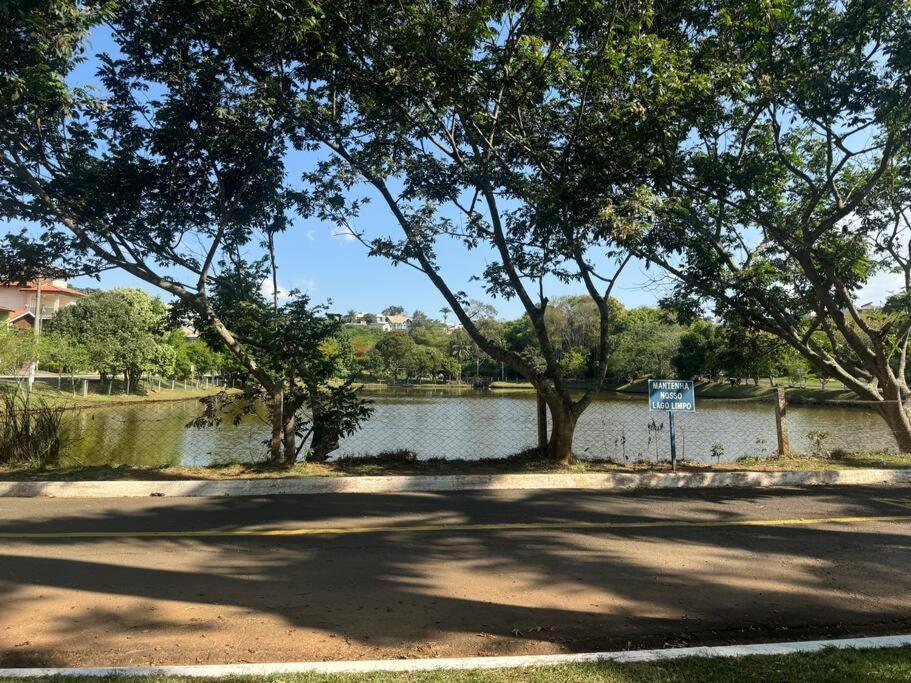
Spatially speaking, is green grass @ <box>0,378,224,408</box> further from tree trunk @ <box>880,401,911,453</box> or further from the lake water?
tree trunk @ <box>880,401,911,453</box>

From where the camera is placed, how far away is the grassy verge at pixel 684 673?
10.3 feet

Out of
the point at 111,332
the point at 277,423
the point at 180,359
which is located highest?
the point at 111,332

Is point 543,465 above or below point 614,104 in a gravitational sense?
below

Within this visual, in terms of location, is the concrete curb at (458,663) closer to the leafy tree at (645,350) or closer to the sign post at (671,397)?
A: the sign post at (671,397)

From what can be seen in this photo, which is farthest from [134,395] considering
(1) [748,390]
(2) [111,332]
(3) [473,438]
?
(1) [748,390]

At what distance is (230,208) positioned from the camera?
10.3 m

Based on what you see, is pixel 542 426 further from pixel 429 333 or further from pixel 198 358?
pixel 429 333

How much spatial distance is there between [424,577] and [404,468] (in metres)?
5.17

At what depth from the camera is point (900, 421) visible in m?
12.4

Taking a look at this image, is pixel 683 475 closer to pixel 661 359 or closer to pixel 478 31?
pixel 478 31

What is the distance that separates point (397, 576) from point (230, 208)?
7.63 meters

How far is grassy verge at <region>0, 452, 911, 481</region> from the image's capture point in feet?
30.2

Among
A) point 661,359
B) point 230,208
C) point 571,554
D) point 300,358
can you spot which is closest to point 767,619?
point 571,554

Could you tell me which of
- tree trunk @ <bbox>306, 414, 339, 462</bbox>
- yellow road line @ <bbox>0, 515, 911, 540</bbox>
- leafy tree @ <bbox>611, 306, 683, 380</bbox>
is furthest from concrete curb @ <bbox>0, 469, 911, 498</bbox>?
leafy tree @ <bbox>611, 306, 683, 380</bbox>
